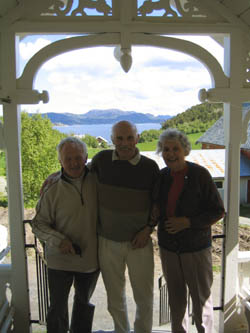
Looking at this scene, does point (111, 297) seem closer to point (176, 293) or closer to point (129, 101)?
point (176, 293)

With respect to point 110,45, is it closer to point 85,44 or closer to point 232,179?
point 85,44

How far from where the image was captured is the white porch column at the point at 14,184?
181 cm

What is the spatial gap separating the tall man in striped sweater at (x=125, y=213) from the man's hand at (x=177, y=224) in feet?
0.37

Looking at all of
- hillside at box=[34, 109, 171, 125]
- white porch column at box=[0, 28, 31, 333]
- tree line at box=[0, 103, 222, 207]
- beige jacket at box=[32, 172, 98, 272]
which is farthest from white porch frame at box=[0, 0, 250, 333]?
tree line at box=[0, 103, 222, 207]

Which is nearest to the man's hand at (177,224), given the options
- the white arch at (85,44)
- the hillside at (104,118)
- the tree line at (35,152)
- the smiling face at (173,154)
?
the smiling face at (173,154)

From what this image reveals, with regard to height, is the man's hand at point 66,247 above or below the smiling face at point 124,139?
below

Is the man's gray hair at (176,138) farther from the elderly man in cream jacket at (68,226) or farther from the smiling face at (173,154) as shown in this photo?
the elderly man in cream jacket at (68,226)

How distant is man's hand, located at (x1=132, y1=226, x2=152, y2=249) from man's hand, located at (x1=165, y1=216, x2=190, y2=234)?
0.42 feet

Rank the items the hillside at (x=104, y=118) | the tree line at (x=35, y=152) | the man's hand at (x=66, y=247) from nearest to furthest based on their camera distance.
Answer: the man's hand at (x=66, y=247) < the hillside at (x=104, y=118) < the tree line at (x=35, y=152)

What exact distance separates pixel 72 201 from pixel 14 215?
0.59 m

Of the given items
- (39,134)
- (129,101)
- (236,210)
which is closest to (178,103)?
(129,101)

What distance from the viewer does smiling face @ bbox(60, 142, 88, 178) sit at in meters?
1.57

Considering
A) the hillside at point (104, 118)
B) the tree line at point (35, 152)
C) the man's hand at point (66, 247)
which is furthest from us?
the tree line at point (35, 152)

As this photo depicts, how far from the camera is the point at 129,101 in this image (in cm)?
1390
